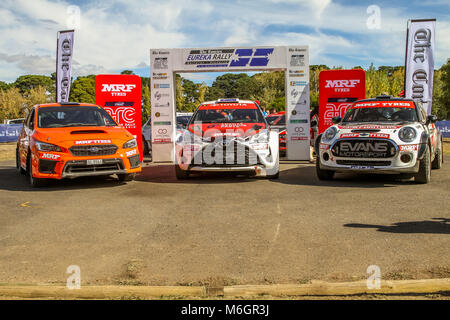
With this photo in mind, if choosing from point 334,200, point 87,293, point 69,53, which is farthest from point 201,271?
point 69,53

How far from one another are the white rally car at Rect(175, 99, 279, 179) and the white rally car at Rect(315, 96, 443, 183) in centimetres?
114

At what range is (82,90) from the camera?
71.9 meters

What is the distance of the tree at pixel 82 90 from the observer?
7100 centimetres

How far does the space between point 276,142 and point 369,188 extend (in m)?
2.22

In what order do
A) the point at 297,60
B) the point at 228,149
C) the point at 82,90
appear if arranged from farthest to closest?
the point at 82,90 < the point at 297,60 < the point at 228,149

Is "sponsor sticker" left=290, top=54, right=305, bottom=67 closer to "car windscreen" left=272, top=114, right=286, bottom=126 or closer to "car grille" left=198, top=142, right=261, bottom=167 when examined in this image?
"car windscreen" left=272, top=114, right=286, bottom=126

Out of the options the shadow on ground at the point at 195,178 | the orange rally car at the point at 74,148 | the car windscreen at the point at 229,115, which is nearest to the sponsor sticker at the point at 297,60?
the car windscreen at the point at 229,115

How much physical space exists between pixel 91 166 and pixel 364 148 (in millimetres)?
5330

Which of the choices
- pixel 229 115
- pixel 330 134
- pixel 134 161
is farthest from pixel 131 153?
pixel 330 134

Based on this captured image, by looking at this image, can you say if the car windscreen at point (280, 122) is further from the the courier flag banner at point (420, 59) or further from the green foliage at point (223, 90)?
the green foliage at point (223, 90)

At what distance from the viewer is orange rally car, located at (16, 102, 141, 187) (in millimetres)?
8891

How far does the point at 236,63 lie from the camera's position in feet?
49.3

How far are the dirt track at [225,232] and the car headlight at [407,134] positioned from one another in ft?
3.04

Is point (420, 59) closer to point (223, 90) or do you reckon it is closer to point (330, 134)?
point (330, 134)
